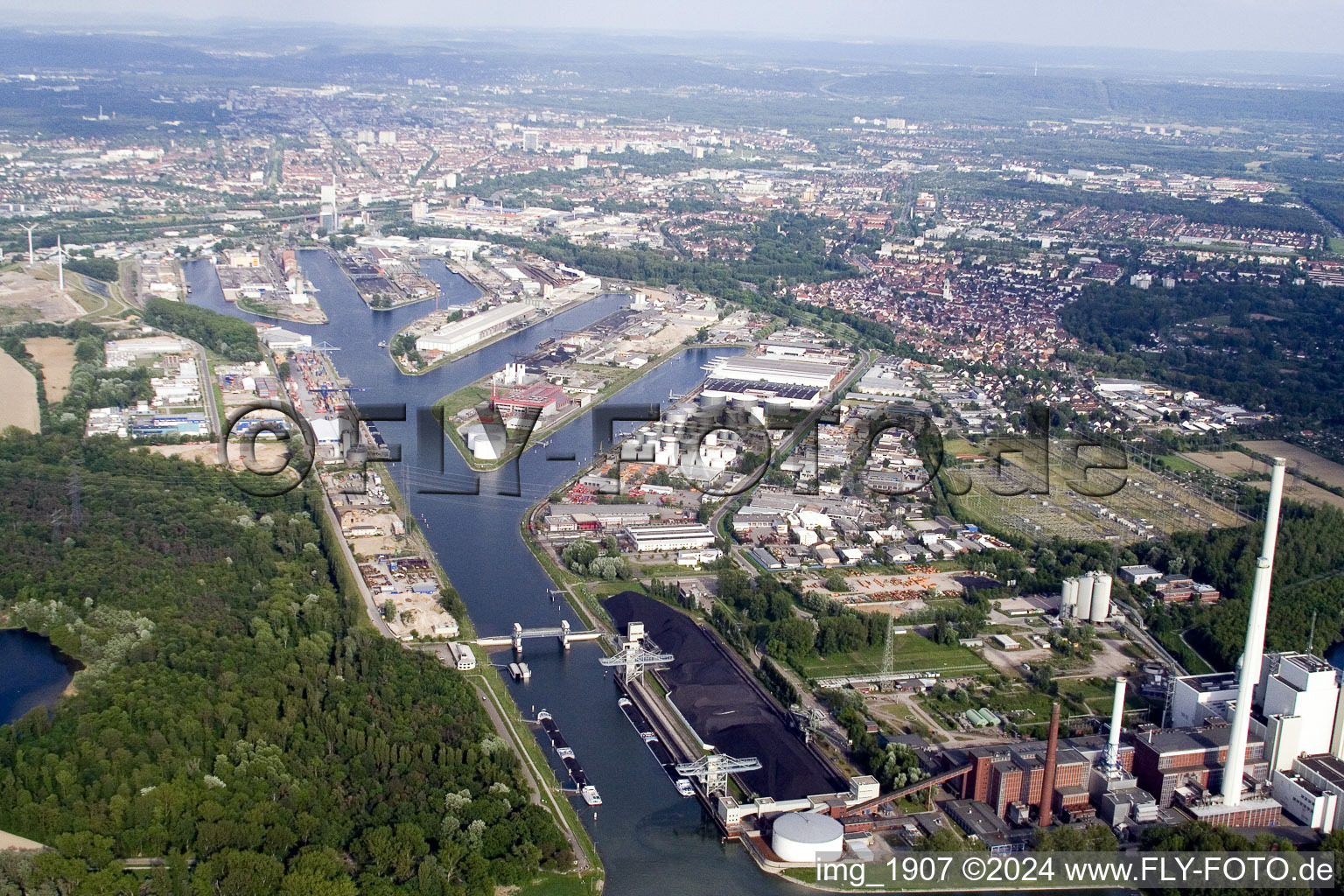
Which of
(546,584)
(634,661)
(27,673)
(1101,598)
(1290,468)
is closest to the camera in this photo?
(27,673)

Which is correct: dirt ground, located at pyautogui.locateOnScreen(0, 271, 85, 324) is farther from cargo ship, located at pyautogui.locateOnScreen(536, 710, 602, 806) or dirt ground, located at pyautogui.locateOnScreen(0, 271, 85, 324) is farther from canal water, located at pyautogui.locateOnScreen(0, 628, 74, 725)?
cargo ship, located at pyautogui.locateOnScreen(536, 710, 602, 806)

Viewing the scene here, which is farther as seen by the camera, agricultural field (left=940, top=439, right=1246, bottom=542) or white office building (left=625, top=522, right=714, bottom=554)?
agricultural field (left=940, top=439, right=1246, bottom=542)

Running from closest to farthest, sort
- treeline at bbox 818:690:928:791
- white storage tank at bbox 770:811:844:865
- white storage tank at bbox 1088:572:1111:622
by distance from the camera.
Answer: white storage tank at bbox 770:811:844:865, treeline at bbox 818:690:928:791, white storage tank at bbox 1088:572:1111:622

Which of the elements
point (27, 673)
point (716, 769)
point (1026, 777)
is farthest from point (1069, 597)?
point (27, 673)

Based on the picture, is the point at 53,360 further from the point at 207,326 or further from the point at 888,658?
the point at 888,658

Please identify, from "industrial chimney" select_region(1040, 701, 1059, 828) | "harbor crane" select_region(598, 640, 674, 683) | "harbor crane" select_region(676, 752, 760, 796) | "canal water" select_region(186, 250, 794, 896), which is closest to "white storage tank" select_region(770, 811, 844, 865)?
"canal water" select_region(186, 250, 794, 896)

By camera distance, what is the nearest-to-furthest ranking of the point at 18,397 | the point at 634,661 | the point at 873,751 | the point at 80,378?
the point at 873,751 → the point at 634,661 → the point at 18,397 → the point at 80,378
